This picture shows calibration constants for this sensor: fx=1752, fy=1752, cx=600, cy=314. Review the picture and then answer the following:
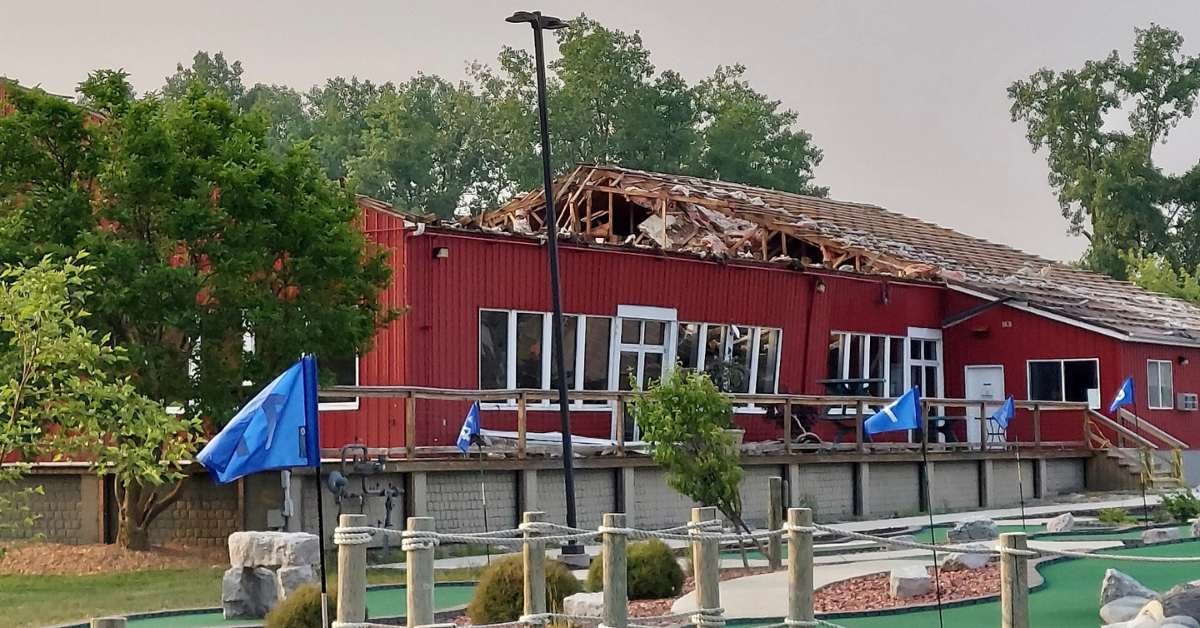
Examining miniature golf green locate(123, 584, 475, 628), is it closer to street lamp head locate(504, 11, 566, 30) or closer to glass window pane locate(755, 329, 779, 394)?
street lamp head locate(504, 11, 566, 30)

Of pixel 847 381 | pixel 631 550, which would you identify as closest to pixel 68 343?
pixel 631 550

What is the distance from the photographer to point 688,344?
29.5 meters

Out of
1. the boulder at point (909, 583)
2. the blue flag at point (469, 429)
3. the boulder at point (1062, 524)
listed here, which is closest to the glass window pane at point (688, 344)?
the boulder at point (1062, 524)

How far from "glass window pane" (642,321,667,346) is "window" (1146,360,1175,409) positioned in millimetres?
13137

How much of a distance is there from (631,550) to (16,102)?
29.7 feet

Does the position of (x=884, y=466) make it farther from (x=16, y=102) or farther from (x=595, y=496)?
(x=16, y=102)

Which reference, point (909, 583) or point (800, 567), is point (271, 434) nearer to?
point (800, 567)

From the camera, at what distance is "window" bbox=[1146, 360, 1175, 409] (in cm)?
3703

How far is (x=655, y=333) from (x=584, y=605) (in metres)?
15.1

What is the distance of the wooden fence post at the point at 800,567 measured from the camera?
38.2 feet

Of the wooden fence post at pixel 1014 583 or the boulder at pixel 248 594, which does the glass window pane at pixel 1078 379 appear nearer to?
the boulder at pixel 248 594

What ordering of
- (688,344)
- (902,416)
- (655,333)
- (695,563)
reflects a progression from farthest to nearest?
(688,344), (655,333), (902,416), (695,563)

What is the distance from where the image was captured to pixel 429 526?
1048 cm

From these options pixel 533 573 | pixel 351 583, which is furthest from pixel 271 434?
pixel 533 573
